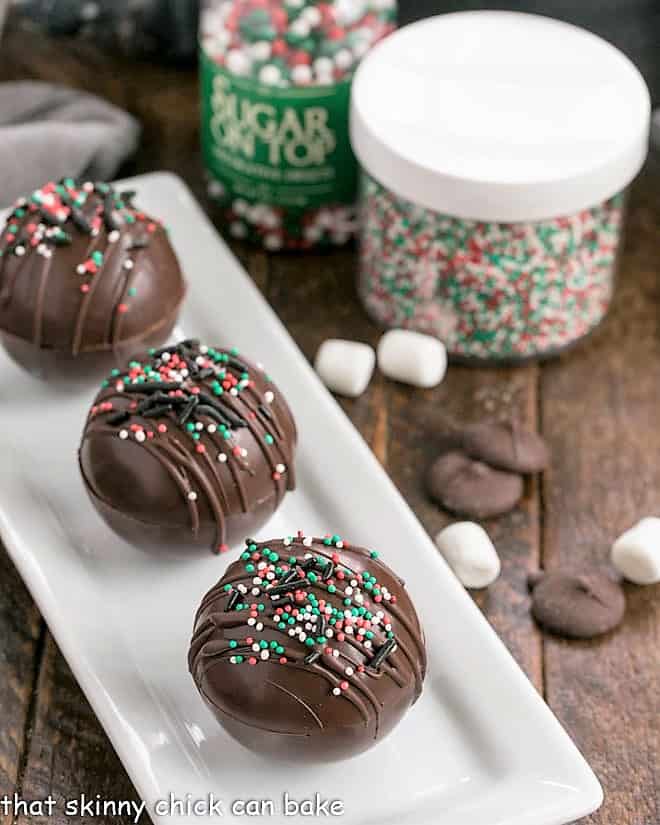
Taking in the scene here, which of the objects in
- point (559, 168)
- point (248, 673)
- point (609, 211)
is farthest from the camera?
point (609, 211)

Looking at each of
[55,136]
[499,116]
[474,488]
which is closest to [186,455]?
[474,488]

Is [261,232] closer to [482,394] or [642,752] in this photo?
[482,394]

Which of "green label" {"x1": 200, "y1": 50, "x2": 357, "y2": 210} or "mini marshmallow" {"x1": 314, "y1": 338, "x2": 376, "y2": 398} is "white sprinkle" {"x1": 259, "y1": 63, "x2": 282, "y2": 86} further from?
"mini marshmallow" {"x1": 314, "y1": 338, "x2": 376, "y2": 398}

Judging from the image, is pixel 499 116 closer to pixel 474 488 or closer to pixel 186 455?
pixel 474 488

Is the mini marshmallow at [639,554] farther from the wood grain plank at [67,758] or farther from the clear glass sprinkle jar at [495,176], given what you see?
the wood grain plank at [67,758]

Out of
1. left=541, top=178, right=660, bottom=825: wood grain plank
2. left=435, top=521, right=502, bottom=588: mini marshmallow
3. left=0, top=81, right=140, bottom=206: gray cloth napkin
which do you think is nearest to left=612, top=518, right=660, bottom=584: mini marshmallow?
left=541, top=178, right=660, bottom=825: wood grain plank

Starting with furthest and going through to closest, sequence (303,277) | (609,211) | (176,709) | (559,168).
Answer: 1. (303,277)
2. (609,211)
3. (559,168)
4. (176,709)

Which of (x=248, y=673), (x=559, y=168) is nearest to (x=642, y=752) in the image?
(x=248, y=673)
